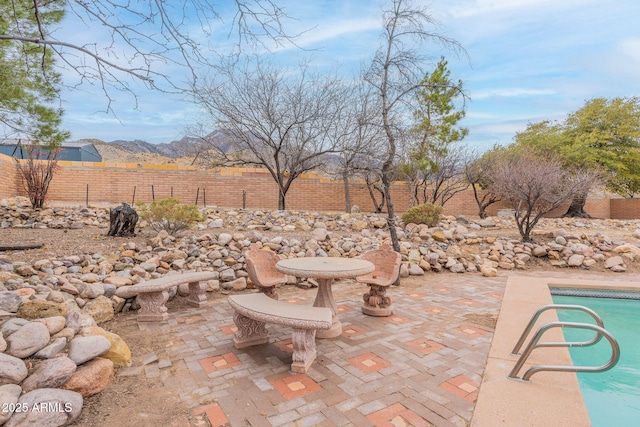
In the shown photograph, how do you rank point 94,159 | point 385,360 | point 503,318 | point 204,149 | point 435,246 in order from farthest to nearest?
point 94,159, point 204,149, point 435,246, point 503,318, point 385,360

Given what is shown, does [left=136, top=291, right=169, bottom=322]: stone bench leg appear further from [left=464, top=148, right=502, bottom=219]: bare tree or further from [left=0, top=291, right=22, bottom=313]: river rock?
[left=464, top=148, right=502, bottom=219]: bare tree

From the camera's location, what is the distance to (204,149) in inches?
483

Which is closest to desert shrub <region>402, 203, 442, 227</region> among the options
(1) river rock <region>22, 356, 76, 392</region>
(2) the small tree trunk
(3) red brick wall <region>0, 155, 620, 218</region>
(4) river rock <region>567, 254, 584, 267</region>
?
(4) river rock <region>567, 254, 584, 267</region>

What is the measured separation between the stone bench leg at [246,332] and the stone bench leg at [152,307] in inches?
48.4

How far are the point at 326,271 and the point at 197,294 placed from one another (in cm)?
214

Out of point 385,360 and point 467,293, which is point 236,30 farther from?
point 467,293

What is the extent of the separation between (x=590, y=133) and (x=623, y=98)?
2.25 meters

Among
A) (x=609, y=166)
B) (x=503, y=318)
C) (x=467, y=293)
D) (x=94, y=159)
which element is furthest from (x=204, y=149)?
(x=609, y=166)

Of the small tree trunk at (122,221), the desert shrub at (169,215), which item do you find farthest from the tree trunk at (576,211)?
the small tree trunk at (122,221)

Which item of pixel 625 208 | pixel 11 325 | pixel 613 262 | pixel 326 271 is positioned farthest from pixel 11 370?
pixel 625 208

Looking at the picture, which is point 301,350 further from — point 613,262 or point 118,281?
point 613,262

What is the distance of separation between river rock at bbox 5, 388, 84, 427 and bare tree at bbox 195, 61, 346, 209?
9.59 metres

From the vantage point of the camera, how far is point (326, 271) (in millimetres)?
3418

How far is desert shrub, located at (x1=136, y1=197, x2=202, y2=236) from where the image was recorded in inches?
257
